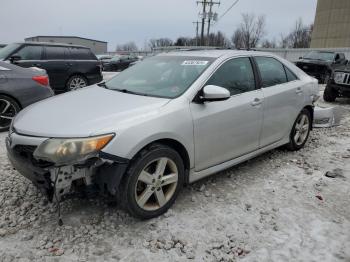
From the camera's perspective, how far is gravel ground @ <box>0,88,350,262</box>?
2.73 m

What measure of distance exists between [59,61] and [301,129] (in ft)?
22.5

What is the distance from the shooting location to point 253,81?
4133mm

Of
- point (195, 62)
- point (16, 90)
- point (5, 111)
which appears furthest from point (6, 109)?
point (195, 62)

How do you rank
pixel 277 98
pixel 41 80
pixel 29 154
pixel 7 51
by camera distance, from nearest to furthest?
pixel 29 154 → pixel 277 98 → pixel 41 80 → pixel 7 51

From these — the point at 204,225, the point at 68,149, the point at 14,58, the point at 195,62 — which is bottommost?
the point at 204,225

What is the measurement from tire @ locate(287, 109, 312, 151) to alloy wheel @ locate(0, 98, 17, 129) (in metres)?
4.48

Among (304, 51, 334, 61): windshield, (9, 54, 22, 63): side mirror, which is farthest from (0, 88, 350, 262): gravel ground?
(304, 51, 334, 61): windshield

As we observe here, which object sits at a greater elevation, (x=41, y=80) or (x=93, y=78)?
(x=41, y=80)

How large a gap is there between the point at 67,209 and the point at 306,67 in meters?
14.9

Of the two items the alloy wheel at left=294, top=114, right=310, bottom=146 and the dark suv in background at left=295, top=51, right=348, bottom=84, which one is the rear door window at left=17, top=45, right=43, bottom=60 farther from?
the dark suv in background at left=295, top=51, right=348, bottom=84

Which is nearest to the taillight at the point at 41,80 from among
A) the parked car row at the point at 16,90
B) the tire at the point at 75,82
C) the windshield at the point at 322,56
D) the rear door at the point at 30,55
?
the parked car row at the point at 16,90

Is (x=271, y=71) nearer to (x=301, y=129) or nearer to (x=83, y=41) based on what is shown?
(x=301, y=129)

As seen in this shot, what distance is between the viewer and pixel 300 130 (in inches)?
201

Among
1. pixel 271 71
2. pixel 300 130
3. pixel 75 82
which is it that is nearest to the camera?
pixel 271 71
